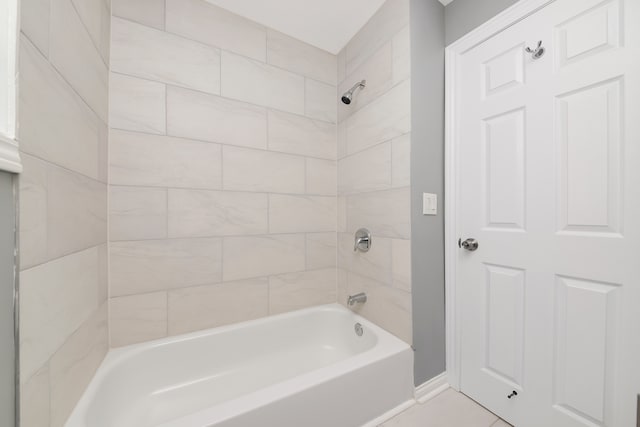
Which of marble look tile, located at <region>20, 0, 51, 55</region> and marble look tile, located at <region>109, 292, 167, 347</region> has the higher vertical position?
marble look tile, located at <region>20, 0, 51, 55</region>

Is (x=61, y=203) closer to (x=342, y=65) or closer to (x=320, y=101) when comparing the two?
(x=320, y=101)

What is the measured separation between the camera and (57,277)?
73 centimetres

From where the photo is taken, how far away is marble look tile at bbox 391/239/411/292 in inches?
49.3

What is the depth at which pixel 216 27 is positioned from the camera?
4.66 ft

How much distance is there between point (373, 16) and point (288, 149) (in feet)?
3.23

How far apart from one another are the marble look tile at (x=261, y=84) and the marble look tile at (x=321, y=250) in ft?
3.06

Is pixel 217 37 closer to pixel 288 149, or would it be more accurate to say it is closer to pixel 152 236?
pixel 288 149

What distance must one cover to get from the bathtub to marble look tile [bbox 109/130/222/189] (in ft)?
2.87

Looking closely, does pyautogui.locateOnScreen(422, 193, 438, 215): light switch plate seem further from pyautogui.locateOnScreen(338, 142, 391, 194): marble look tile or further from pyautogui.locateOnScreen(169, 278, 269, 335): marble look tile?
pyautogui.locateOnScreen(169, 278, 269, 335): marble look tile

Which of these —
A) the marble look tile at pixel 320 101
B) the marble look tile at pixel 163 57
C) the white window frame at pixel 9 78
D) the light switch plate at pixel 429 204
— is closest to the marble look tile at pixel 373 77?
the marble look tile at pixel 320 101

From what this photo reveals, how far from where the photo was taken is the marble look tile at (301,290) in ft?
5.25

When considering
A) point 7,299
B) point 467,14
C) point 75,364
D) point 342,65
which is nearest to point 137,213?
point 75,364

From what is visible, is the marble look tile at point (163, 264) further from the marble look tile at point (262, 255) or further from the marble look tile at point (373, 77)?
the marble look tile at point (373, 77)

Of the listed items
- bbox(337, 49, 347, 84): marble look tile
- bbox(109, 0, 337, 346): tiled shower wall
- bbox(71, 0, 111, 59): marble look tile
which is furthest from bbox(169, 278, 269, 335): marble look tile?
bbox(337, 49, 347, 84): marble look tile
